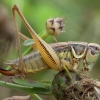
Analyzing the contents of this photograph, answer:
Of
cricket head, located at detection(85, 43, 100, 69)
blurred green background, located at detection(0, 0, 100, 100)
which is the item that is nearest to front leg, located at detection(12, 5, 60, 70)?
cricket head, located at detection(85, 43, 100, 69)

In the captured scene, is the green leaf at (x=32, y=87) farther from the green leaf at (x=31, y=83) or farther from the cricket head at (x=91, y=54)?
the cricket head at (x=91, y=54)

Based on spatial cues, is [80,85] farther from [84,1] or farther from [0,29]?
[84,1]

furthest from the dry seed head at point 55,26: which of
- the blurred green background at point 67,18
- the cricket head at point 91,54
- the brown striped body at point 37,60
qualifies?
the blurred green background at point 67,18

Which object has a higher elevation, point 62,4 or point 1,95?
point 62,4

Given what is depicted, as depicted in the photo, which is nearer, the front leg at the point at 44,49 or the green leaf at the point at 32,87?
the green leaf at the point at 32,87

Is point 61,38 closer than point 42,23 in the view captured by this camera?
No

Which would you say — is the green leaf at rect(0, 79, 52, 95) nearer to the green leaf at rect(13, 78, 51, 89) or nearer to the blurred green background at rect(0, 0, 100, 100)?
the green leaf at rect(13, 78, 51, 89)

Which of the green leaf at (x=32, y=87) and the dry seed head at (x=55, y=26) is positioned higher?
the dry seed head at (x=55, y=26)

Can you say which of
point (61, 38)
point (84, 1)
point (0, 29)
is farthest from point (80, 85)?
point (84, 1)

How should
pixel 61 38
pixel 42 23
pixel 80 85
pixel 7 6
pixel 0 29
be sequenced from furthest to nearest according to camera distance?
pixel 61 38, pixel 42 23, pixel 7 6, pixel 0 29, pixel 80 85

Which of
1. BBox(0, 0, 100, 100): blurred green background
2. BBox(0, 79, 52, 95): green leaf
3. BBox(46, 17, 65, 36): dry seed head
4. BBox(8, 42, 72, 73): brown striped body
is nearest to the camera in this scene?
BBox(0, 79, 52, 95): green leaf

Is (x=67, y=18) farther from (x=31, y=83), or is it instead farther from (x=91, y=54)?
(x=31, y=83)
